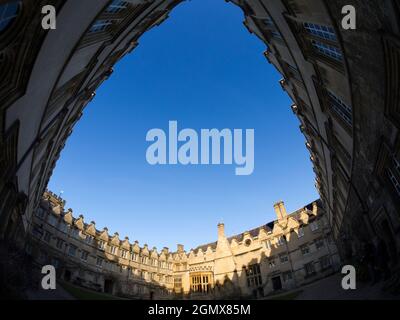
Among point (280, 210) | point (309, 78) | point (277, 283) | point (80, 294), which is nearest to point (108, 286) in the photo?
point (80, 294)

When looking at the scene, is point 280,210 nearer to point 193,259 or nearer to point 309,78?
point 193,259

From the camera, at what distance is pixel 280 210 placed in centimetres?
4447


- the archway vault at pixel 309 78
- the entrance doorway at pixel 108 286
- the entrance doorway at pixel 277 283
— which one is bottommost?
the entrance doorway at pixel 277 283

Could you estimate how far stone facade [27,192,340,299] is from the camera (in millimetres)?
33031

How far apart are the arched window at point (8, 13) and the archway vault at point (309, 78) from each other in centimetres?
15

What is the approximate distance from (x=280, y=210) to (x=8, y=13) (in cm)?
4532

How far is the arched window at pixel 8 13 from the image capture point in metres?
6.50

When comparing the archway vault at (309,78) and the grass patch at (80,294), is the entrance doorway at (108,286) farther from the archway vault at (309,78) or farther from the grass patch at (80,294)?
the archway vault at (309,78)

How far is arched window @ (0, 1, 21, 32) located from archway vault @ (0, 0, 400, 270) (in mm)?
148

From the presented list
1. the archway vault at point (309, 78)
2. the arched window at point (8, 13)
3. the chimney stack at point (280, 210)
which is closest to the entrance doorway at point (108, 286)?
the archway vault at point (309, 78)

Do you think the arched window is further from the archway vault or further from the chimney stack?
the chimney stack

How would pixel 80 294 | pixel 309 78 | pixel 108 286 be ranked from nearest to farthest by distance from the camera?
pixel 309 78, pixel 80 294, pixel 108 286

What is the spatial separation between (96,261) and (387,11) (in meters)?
43.9

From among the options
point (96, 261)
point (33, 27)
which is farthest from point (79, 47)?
point (96, 261)
